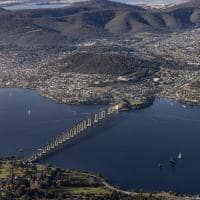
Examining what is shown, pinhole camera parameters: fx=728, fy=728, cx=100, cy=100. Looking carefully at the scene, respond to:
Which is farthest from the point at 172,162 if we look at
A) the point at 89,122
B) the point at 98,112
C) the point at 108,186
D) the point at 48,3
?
the point at 48,3

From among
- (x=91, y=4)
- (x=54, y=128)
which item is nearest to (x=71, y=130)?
(x=54, y=128)

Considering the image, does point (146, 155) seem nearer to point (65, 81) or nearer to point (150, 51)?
point (65, 81)

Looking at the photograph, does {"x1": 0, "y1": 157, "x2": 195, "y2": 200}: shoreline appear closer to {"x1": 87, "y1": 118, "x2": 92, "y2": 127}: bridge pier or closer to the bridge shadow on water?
the bridge shadow on water

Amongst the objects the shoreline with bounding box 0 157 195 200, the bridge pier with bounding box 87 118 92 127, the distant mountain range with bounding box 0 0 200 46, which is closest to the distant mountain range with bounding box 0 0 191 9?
the distant mountain range with bounding box 0 0 200 46

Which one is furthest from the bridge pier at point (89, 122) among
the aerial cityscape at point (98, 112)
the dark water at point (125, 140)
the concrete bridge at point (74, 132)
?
the dark water at point (125, 140)

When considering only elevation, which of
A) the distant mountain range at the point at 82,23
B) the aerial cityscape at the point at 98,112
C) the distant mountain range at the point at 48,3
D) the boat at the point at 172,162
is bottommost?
the distant mountain range at the point at 48,3

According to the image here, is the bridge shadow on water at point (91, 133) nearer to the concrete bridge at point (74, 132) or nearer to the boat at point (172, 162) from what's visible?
the concrete bridge at point (74, 132)

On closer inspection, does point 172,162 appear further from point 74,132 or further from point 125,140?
point 74,132
